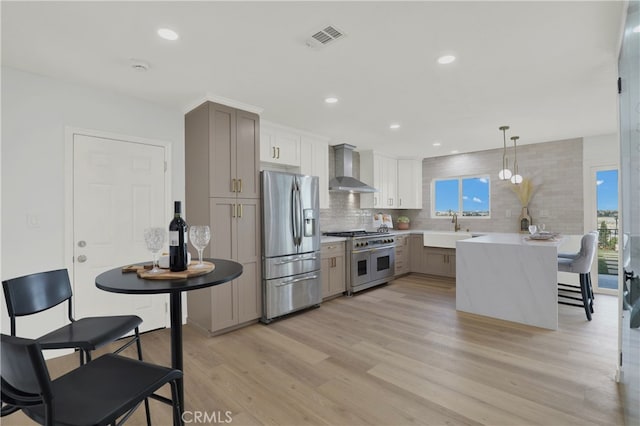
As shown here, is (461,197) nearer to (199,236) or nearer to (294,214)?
(294,214)

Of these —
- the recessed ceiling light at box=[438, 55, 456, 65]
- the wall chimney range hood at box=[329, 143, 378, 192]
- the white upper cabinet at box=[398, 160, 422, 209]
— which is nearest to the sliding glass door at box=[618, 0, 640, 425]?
the recessed ceiling light at box=[438, 55, 456, 65]

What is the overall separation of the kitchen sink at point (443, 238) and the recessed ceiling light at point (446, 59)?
3.83 meters

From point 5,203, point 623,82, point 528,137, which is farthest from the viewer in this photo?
point 528,137

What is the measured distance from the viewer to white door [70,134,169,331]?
289cm

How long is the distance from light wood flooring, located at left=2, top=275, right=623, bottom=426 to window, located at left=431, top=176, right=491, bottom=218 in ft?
8.68

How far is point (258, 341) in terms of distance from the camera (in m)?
3.07

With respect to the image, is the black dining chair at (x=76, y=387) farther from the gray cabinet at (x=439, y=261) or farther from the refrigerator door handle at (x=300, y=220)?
the gray cabinet at (x=439, y=261)

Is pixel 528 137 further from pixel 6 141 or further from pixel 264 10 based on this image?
pixel 6 141

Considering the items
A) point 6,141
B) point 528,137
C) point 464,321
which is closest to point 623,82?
point 464,321

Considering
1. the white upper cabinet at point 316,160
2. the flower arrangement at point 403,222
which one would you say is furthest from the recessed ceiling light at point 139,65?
the flower arrangement at point 403,222

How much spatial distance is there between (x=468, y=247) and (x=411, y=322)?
3.87 ft

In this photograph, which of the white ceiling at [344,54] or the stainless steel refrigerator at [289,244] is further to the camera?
the stainless steel refrigerator at [289,244]

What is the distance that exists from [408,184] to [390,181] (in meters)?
0.52

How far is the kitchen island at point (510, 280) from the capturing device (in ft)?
10.9
